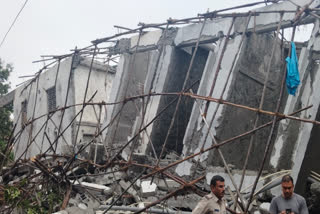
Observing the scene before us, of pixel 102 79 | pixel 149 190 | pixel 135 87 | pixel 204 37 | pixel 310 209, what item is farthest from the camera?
pixel 102 79

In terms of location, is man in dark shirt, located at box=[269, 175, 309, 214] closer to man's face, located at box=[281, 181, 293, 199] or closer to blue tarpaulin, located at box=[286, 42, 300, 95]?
man's face, located at box=[281, 181, 293, 199]

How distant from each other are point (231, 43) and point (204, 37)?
3.33ft

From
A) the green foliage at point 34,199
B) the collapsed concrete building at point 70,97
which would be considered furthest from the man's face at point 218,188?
the collapsed concrete building at point 70,97

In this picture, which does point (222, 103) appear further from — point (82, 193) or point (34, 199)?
point (34, 199)

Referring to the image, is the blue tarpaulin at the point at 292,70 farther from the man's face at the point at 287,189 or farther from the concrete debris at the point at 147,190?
the concrete debris at the point at 147,190

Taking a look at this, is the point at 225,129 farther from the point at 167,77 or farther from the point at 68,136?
the point at 68,136

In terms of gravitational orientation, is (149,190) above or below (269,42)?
below

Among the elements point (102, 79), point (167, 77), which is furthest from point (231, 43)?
point (102, 79)

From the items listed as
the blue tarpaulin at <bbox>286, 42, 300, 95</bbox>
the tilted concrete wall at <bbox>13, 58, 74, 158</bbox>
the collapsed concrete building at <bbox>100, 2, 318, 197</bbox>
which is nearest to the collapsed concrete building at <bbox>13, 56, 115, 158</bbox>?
the tilted concrete wall at <bbox>13, 58, 74, 158</bbox>

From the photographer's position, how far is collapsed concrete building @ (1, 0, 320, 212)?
5527 mm

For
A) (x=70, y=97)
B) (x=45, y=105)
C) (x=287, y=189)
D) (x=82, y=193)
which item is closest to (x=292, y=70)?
(x=287, y=189)

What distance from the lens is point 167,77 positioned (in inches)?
391

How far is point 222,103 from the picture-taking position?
181 inches

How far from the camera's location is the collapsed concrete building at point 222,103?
218 inches
